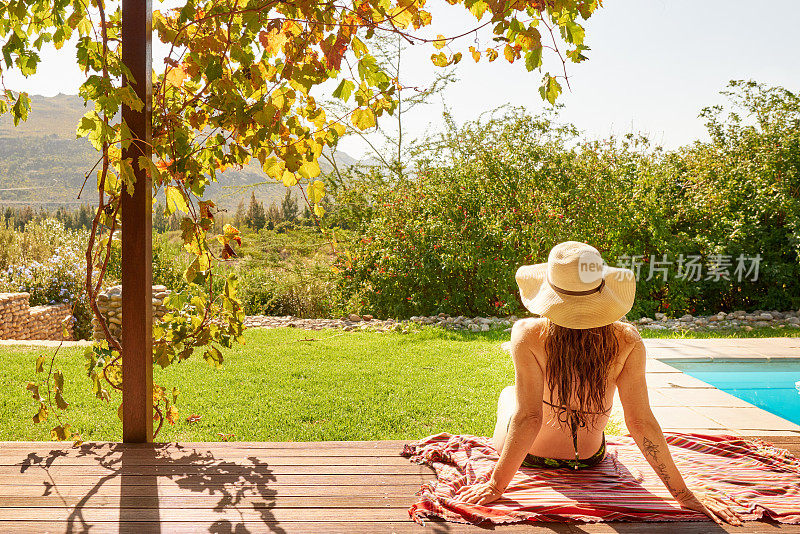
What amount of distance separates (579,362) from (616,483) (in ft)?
1.76

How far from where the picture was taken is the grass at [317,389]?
3713 mm

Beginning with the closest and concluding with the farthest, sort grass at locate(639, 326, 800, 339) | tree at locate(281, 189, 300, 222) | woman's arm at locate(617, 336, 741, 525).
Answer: woman's arm at locate(617, 336, 741, 525), grass at locate(639, 326, 800, 339), tree at locate(281, 189, 300, 222)

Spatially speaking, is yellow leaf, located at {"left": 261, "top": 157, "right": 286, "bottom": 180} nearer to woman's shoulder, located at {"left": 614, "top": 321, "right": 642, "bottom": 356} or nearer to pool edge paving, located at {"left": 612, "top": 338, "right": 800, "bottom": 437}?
woman's shoulder, located at {"left": 614, "top": 321, "right": 642, "bottom": 356}

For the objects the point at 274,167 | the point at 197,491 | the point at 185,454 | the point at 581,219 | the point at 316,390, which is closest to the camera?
the point at 197,491

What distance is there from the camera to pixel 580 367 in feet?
6.22

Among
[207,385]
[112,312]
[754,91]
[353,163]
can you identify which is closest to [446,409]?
[207,385]

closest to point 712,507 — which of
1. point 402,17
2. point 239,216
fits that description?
point 402,17

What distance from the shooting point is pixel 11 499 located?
74.8 inches

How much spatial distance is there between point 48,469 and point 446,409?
2534mm

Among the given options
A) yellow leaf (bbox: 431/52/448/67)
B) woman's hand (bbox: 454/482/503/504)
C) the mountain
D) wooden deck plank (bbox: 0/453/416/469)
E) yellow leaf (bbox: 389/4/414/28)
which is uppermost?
the mountain

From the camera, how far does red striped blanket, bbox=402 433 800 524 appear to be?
5.99 feet

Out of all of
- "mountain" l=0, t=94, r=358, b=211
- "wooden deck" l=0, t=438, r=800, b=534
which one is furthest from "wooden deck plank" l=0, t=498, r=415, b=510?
"mountain" l=0, t=94, r=358, b=211

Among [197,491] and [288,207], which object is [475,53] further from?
[288,207]

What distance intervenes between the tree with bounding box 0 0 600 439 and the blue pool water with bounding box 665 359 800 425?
389 centimetres
